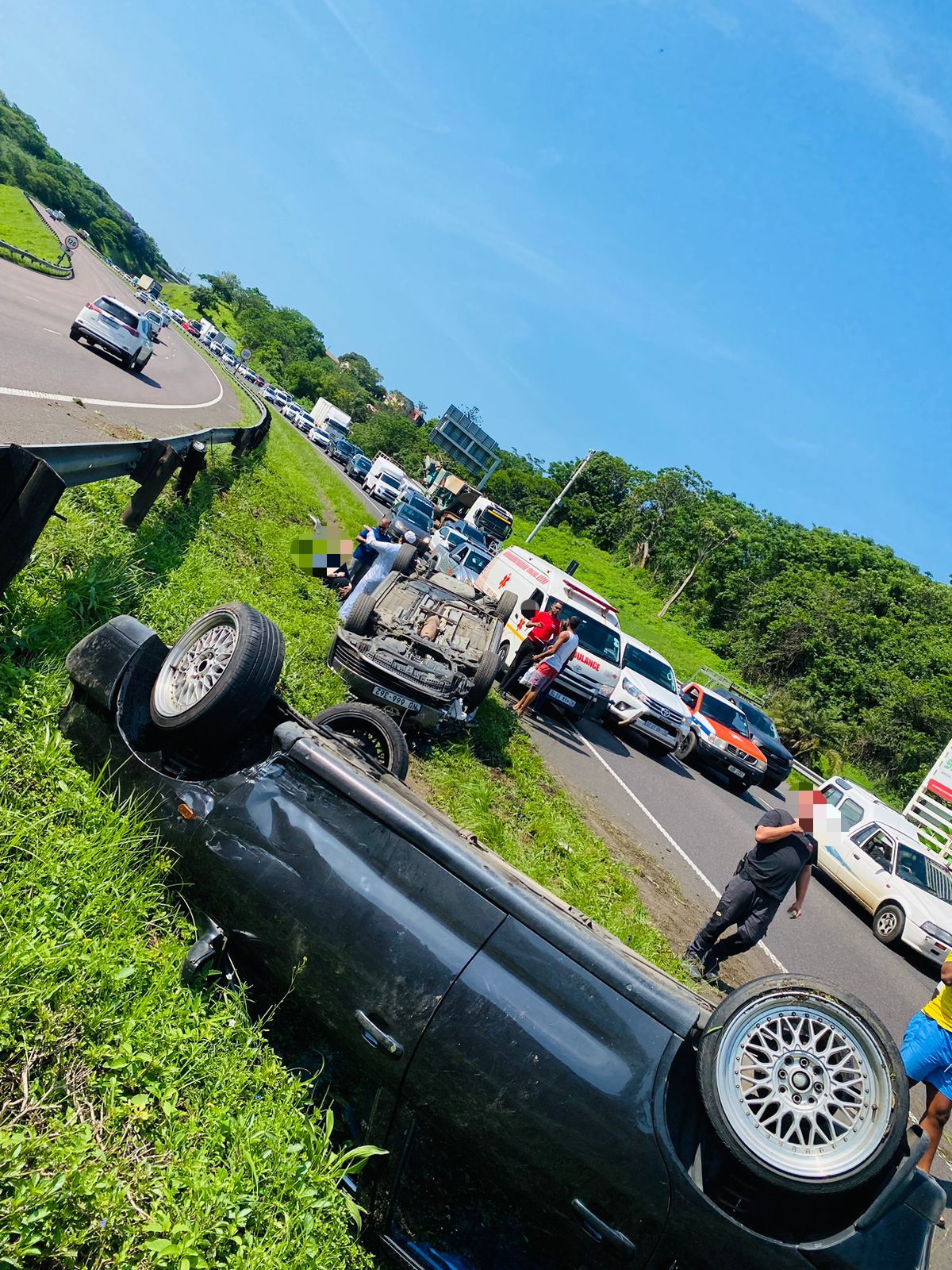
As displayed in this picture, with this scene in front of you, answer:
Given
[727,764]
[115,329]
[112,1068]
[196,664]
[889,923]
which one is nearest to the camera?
[112,1068]

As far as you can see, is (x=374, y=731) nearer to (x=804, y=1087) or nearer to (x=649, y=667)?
(x=804, y=1087)

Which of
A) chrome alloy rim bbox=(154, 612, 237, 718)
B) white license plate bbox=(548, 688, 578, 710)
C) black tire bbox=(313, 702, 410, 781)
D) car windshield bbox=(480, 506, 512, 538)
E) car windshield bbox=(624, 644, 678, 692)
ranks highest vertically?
car windshield bbox=(480, 506, 512, 538)

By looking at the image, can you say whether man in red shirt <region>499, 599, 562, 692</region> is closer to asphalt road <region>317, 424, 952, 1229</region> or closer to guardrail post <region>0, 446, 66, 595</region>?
asphalt road <region>317, 424, 952, 1229</region>

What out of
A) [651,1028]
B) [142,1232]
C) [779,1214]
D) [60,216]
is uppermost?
[60,216]

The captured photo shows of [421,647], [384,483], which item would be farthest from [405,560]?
[384,483]

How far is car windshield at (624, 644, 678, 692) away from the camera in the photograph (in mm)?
15656

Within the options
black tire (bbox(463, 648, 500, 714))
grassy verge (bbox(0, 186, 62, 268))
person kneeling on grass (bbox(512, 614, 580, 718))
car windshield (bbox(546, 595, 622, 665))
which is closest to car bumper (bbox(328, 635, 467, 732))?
black tire (bbox(463, 648, 500, 714))

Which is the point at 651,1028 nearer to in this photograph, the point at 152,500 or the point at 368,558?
the point at 152,500

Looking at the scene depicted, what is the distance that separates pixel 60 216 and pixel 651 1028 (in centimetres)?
8188

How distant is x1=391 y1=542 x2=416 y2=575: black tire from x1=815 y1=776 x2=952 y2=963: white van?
634cm

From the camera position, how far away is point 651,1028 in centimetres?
238

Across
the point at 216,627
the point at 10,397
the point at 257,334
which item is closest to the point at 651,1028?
the point at 216,627

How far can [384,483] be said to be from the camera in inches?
1533

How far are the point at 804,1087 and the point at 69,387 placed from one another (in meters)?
14.0
